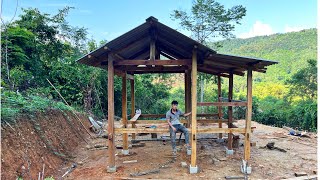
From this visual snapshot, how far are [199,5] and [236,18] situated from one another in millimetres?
3115

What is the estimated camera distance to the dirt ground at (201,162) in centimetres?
622

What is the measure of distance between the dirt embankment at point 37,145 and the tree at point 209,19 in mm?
13089

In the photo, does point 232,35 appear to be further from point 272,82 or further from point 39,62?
point 272,82

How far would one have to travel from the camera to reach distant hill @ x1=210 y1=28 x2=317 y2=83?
3472 cm

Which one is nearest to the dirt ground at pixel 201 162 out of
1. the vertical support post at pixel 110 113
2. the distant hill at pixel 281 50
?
the vertical support post at pixel 110 113

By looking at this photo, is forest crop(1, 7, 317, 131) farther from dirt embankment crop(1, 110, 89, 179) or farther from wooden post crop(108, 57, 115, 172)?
wooden post crop(108, 57, 115, 172)

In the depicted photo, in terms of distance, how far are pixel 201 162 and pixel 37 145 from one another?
4.38m

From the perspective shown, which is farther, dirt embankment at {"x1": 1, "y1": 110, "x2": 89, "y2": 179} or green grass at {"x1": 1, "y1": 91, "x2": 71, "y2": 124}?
green grass at {"x1": 1, "y1": 91, "x2": 71, "y2": 124}

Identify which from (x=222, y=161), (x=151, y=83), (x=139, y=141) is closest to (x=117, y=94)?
(x=151, y=83)

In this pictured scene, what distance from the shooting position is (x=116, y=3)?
30.1 meters

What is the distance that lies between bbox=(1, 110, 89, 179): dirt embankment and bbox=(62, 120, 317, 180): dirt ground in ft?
1.26

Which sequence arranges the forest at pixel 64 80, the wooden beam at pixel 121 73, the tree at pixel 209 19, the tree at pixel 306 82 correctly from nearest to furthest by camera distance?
the wooden beam at pixel 121 73 → the forest at pixel 64 80 → the tree at pixel 209 19 → the tree at pixel 306 82

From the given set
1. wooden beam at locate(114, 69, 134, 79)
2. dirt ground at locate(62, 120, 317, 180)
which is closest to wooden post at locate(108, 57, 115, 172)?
dirt ground at locate(62, 120, 317, 180)

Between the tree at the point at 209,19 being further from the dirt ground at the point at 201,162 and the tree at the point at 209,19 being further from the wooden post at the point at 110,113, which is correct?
the wooden post at the point at 110,113
